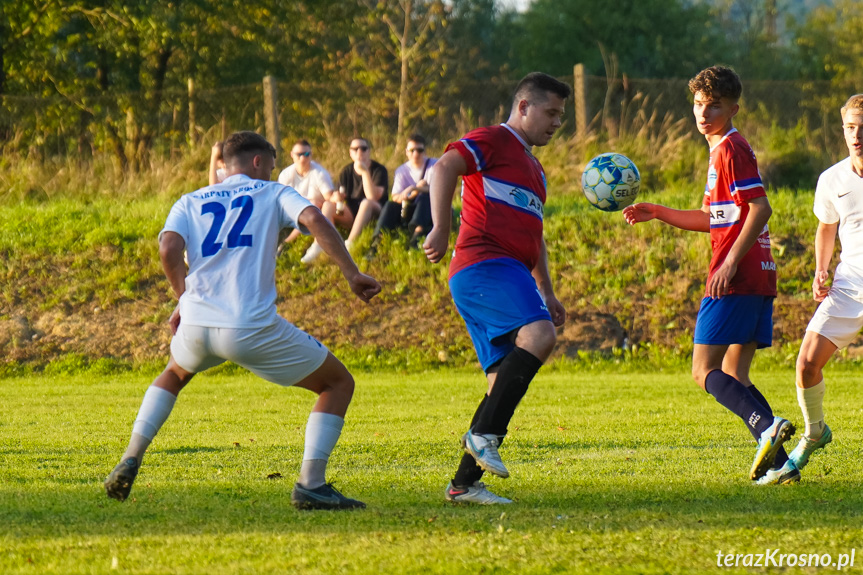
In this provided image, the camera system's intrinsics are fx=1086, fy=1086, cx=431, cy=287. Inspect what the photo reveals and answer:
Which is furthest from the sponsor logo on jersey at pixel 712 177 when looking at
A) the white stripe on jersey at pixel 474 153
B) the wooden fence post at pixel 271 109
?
the wooden fence post at pixel 271 109

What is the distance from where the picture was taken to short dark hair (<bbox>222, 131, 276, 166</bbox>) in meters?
5.49

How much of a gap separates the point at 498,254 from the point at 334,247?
0.87 metres

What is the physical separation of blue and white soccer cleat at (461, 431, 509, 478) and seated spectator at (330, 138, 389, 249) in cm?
1076

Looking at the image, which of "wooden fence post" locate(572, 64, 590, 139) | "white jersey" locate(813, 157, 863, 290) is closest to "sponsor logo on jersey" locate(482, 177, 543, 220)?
"white jersey" locate(813, 157, 863, 290)

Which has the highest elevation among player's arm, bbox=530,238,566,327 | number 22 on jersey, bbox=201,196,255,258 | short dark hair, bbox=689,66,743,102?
short dark hair, bbox=689,66,743,102

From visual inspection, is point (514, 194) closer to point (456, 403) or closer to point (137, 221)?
point (456, 403)

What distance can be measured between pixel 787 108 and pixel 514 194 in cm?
1810

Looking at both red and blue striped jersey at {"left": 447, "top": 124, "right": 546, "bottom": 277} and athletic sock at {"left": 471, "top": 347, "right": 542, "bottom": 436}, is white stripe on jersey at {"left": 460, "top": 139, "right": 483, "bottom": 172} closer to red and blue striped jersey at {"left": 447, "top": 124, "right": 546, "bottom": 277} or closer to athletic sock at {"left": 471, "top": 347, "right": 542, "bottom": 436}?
red and blue striped jersey at {"left": 447, "top": 124, "right": 546, "bottom": 277}

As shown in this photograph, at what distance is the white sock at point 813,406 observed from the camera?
6172 millimetres

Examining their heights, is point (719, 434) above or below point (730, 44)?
below

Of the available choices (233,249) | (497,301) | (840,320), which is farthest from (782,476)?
(233,249)

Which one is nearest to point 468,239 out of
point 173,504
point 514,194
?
point 514,194

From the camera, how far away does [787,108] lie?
22016 mm

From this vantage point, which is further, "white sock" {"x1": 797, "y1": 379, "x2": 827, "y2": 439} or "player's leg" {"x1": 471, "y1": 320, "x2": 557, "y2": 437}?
"white sock" {"x1": 797, "y1": 379, "x2": 827, "y2": 439}
